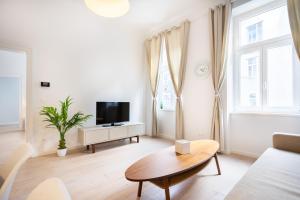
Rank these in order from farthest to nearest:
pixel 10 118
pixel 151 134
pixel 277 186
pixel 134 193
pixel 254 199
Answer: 1. pixel 10 118
2. pixel 151 134
3. pixel 134 193
4. pixel 277 186
5. pixel 254 199

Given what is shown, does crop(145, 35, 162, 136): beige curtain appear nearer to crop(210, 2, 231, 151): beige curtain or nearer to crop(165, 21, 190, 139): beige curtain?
crop(165, 21, 190, 139): beige curtain

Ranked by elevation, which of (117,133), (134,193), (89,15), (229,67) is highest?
(89,15)

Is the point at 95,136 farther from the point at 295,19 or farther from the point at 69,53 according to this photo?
the point at 295,19

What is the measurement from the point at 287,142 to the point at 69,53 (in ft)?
14.0

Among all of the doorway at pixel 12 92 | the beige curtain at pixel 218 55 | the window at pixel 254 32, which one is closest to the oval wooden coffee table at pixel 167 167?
the beige curtain at pixel 218 55

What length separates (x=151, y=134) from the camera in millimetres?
4883

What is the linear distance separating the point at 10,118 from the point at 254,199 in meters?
8.40

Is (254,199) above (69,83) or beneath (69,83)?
beneath

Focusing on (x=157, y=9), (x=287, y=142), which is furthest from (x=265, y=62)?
(x=157, y=9)

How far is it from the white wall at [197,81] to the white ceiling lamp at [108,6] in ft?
7.80

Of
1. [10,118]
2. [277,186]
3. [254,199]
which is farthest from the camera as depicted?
[10,118]

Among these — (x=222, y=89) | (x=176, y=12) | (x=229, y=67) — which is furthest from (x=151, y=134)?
(x=176, y=12)

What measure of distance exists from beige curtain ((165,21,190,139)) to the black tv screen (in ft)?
4.55

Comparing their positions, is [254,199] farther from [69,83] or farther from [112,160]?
[69,83]
